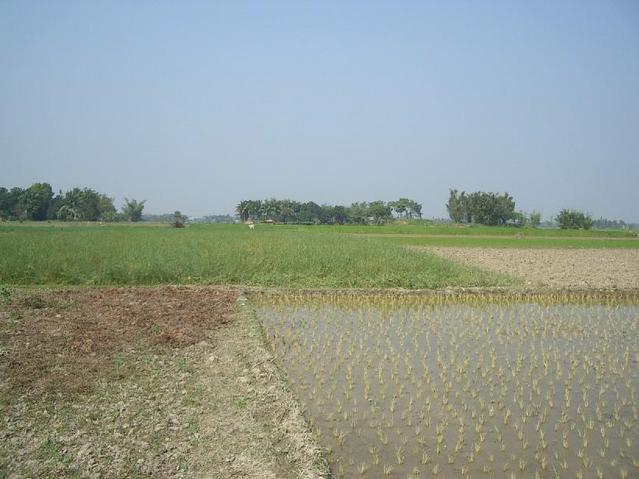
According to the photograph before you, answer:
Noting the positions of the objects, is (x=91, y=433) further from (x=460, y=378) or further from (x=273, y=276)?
(x=273, y=276)

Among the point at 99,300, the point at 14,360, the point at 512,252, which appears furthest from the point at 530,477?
the point at 512,252

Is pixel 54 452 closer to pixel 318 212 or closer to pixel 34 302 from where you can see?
pixel 34 302

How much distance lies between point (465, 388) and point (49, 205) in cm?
6986

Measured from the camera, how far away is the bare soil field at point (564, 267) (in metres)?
15.2

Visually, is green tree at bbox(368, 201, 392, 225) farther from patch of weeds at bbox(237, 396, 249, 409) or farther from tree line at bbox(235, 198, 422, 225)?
patch of weeds at bbox(237, 396, 249, 409)

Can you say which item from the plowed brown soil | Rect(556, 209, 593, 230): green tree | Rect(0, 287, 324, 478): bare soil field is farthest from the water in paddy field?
Rect(556, 209, 593, 230): green tree

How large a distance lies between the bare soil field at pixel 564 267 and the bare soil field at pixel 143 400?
10.9 meters

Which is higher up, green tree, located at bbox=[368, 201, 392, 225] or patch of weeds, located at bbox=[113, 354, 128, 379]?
green tree, located at bbox=[368, 201, 392, 225]

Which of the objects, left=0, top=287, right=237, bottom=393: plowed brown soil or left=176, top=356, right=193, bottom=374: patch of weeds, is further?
left=176, top=356, right=193, bottom=374: patch of weeds

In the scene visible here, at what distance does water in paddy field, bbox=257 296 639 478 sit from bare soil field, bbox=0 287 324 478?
55cm

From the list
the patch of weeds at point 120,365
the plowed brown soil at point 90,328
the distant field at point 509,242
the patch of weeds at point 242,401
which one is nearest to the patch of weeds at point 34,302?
the plowed brown soil at point 90,328

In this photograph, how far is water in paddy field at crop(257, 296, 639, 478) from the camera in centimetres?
441

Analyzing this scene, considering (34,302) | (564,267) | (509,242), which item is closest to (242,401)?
(34,302)

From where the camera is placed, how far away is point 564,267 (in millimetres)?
19219
